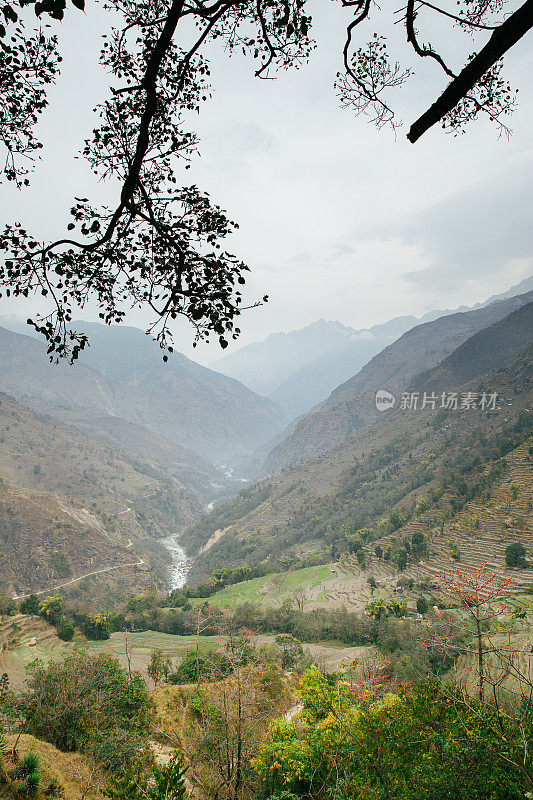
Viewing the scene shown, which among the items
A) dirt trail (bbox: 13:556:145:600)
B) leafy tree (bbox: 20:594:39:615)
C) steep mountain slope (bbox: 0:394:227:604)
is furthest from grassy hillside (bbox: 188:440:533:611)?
steep mountain slope (bbox: 0:394:227:604)

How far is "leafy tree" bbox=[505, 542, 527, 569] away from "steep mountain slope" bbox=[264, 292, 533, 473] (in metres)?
91.2

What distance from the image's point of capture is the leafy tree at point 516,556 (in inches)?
1297

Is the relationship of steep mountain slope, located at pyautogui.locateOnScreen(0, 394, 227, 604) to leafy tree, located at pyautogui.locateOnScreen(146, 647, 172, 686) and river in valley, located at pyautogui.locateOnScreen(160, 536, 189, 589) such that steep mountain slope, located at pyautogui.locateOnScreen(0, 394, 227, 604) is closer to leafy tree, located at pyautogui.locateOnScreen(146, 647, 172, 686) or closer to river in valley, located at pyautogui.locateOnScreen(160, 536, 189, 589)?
river in valley, located at pyautogui.locateOnScreen(160, 536, 189, 589)

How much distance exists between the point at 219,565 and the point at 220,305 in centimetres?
7706

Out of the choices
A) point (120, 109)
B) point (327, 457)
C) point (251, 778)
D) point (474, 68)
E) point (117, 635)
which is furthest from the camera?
point (327, 457)

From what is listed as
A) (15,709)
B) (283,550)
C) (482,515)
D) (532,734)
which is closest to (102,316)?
(532,734)

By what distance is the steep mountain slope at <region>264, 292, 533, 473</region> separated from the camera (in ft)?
419

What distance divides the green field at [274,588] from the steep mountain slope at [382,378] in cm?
7068

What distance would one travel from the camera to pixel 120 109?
3127 mm

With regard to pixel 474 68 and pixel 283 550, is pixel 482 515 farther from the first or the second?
pixel 474 68

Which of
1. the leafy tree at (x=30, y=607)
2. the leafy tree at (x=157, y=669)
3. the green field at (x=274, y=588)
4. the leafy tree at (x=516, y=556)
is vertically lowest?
the green field at (x=274, y=588)

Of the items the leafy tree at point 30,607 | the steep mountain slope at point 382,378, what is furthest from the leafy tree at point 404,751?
the steep mountain slope at point 382,378

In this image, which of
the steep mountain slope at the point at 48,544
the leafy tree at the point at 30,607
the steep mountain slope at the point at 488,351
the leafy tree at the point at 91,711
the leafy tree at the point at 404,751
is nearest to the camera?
the leafy tree at the point at 404,751

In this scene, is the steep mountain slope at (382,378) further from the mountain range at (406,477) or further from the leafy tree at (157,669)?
the leafy tree at (157,669)
